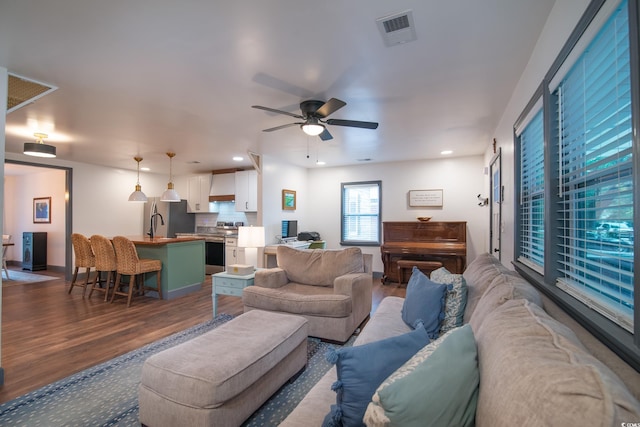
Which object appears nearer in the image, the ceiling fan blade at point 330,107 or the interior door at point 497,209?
the ceiling fan blade at point 330,107

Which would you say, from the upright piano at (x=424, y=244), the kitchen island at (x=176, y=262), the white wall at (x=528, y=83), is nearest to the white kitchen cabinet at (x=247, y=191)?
the kitchen island at (x=176, y=262)

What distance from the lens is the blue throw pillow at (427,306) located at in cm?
184

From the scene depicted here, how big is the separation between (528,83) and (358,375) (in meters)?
2.34

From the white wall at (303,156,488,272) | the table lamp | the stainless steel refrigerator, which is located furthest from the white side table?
the stainless steel refrigerator

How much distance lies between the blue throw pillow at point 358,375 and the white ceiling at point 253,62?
1677 millimetres

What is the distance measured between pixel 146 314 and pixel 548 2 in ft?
15.4

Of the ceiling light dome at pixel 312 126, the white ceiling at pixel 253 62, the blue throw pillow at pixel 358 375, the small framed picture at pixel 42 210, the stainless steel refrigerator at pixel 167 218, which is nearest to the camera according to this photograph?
the blue throw pillow at pixel 358 375

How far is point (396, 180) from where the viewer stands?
600 centimetres

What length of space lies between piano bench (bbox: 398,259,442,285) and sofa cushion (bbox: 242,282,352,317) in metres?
2.38

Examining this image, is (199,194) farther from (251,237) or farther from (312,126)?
(312,126)

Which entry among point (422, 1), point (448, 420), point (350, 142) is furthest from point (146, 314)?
point (422, 1)

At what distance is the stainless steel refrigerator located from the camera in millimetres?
6598

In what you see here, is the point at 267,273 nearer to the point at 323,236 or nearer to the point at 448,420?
the point at 448,420

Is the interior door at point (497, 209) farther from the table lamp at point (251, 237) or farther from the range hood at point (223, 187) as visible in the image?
the range hood at point (223, 187)
